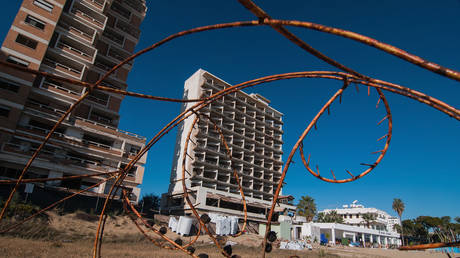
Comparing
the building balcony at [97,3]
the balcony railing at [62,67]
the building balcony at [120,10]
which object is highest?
the building balcony at [120,10]

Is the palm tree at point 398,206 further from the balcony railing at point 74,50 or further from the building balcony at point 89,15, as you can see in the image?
the building balcony at point 89,15

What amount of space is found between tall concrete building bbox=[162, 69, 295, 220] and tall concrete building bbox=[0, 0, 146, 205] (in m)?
13.1

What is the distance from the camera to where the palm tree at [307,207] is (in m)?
61.2

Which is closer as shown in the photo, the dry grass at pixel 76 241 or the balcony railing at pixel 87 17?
the dry grass at pixel 76 241

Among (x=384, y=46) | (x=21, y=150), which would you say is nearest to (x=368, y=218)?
(x=21, y=150)

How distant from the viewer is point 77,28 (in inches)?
1131

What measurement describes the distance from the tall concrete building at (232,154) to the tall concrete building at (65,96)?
1311 cm

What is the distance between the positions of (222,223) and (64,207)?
17.5 metres

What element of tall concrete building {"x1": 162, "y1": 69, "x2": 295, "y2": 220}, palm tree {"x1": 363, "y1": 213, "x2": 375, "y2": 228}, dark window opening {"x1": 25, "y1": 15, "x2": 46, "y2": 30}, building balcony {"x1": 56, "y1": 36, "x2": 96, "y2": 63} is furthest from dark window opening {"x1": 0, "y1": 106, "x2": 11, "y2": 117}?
palm tree {"x1": 363, "y1": 213, "x2": 375, "y2": 228}

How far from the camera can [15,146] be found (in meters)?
21.8

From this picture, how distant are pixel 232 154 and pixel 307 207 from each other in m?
26.5

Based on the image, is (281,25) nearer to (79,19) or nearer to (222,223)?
(222,223)

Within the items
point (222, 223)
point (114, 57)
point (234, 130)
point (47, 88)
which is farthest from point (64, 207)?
point (234, 130)

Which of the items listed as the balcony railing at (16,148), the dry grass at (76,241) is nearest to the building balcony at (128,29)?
the balcony railing at (16,148)
